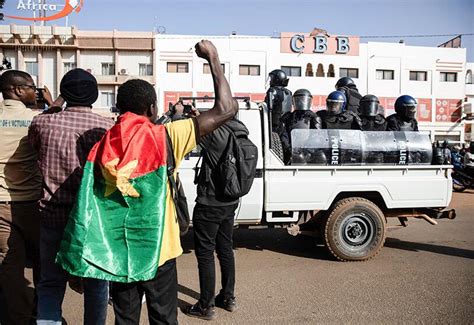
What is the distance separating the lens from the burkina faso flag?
212cm

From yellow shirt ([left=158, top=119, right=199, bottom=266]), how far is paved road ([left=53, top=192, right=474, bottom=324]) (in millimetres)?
1718

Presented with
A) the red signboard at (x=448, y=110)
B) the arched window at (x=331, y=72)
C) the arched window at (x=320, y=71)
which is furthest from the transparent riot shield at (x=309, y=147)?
the red signboard at (x=448, y=110)

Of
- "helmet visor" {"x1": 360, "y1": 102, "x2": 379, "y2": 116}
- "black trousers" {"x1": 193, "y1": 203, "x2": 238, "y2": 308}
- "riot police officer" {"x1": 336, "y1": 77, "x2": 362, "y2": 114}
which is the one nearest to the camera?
"black trousers" {"x1": 193, "y1": 203, "x2": 238, "y2": 308}

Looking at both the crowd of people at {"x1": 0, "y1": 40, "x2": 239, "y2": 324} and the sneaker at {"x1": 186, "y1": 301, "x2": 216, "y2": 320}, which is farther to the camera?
the sneaker at {"x1": 186, "y1": 301, "x2": 216, "y2": 320}

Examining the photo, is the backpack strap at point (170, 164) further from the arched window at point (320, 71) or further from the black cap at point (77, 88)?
the arched window at point (320, 71)

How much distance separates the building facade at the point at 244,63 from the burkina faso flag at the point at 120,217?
91.1ft

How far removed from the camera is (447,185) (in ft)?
18.5

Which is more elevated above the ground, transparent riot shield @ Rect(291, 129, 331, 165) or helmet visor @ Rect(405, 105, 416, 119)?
helmet visor @ Rect(405, 105, 416, 119)

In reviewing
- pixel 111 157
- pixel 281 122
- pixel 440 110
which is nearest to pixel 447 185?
pixel 281 122

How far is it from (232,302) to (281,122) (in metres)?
2.89

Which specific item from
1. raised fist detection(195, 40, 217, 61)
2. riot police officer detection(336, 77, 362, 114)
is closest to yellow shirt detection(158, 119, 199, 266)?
raised fist detection(195, 40, 217, 61)

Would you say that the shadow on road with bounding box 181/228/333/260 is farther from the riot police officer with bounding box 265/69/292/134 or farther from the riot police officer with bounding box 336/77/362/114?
the riot police officer with bounding box 336/77/362/114

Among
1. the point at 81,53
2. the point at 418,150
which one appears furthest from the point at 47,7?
the point at 418,150

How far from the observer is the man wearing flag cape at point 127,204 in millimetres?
2086
